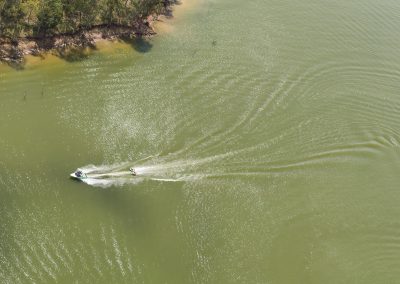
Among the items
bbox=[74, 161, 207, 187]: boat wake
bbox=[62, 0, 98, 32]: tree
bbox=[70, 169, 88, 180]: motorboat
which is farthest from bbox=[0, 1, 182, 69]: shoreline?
bbox=[74, 161, 207, 187]: boat wake

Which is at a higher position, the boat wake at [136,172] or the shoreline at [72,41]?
the shoreline at [72,41]

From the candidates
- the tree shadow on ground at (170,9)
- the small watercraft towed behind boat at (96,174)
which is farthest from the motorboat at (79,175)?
the tree shadow on ground at (170,9)

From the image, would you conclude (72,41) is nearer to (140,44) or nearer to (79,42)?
(79,42)

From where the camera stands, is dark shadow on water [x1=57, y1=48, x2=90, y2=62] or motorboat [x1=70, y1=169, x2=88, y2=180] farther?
dark shadow on water [x1=57, y1=48, x2=90, y2=62]

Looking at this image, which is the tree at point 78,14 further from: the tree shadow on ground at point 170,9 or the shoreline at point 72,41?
the tree shadow on ground at point 170,9

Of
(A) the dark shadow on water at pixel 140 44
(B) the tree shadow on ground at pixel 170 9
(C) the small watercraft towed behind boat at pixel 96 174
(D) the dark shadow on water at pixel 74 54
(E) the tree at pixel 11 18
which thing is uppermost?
(B) the tree shadow on ground at pixel 170 9

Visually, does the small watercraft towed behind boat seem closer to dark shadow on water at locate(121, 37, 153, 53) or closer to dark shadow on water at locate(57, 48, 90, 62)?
dark shadow on water at locate(57, 48, 90, 62)
